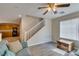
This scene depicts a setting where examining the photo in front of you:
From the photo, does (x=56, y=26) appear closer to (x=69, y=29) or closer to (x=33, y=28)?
(x=69, y=29)

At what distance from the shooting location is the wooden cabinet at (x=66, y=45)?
1.18 metres

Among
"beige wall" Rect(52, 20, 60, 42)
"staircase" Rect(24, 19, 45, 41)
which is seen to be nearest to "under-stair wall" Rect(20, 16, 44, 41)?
"staircase" Rect(24, 19, 45, 41)

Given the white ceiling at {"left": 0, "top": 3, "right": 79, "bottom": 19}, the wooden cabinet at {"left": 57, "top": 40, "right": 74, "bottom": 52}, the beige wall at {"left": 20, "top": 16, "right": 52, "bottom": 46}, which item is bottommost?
the wooden cabinet at {"left": 57, "top": 40, "right": 74, "bottom": 52}

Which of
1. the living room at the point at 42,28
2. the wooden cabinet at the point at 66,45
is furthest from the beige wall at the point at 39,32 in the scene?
the wooden cabinet at the point at 66,45

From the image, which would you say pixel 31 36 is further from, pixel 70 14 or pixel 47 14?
pixel 70 14

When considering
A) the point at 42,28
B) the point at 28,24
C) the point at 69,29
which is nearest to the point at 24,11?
the point at 28,24

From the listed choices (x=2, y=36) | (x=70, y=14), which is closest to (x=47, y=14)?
(x=70, y=14)

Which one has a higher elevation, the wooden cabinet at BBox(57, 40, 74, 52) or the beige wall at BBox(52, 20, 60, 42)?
the beige wall at BBox(52, 20, 60, 42)

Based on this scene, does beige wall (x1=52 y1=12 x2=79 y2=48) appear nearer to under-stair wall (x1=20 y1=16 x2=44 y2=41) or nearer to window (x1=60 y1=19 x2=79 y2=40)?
window (x1=60 y1=19 x2=79 y2=40)

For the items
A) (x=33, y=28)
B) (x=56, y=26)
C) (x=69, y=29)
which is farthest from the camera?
(x=33, y=28)

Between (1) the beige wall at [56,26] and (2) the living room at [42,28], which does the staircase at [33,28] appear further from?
(1) the beige wall at [56,26]

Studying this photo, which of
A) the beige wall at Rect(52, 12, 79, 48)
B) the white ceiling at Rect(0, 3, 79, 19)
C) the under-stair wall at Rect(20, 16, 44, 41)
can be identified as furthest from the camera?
the under-stair wall at Rect(20, 16, 44, 41)

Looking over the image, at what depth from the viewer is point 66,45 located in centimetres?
119

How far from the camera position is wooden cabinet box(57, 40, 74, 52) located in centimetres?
118
